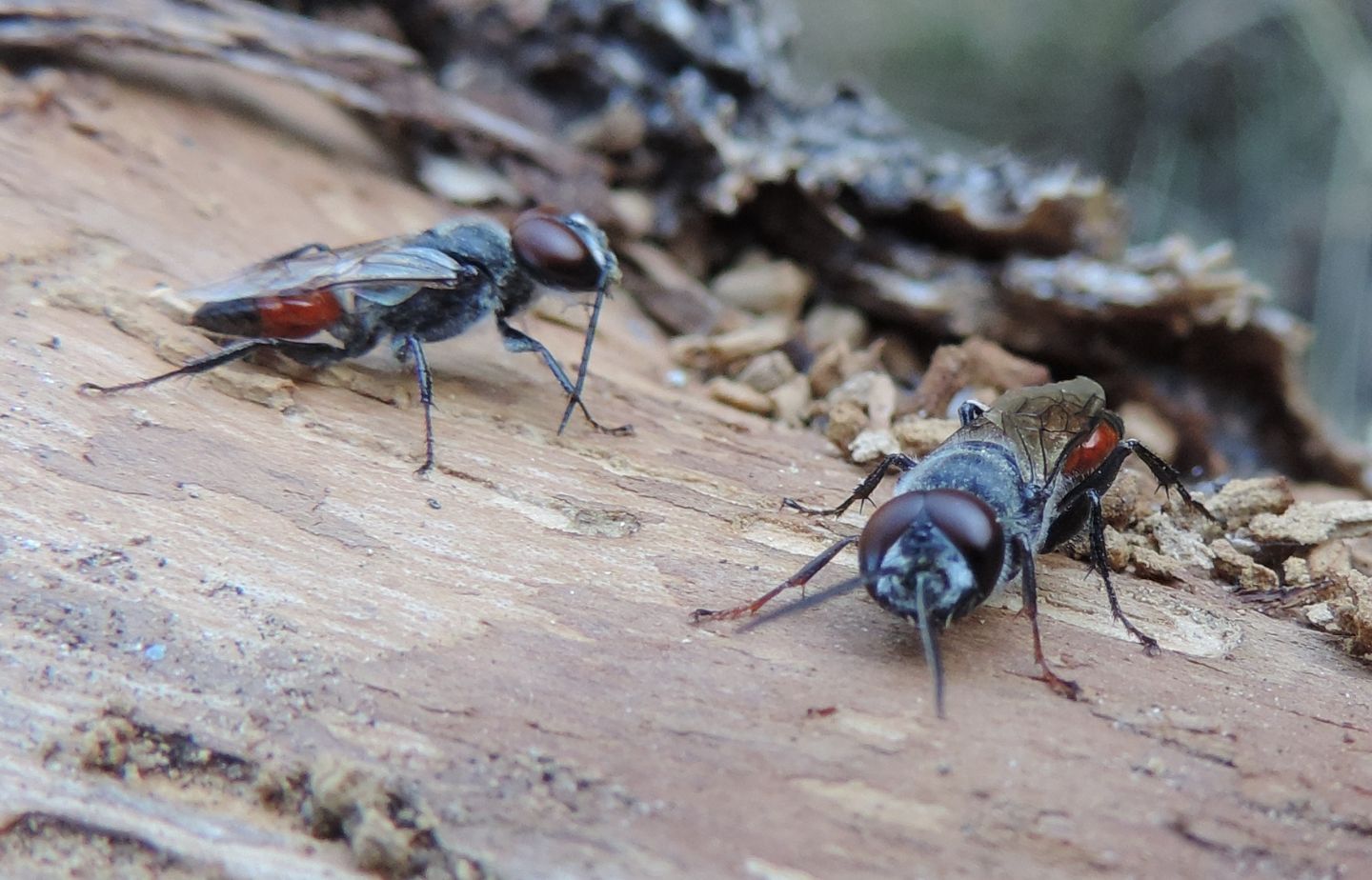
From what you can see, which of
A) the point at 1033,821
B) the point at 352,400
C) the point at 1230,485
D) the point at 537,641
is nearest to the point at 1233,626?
the point at 1230,485

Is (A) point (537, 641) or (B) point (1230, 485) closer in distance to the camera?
(A) point (537, 641)

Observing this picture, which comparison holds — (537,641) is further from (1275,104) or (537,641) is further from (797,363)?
(1275,104)

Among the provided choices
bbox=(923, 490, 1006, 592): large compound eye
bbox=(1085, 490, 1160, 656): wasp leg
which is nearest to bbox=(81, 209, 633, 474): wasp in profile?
bbox=(923, 490, 1006, 592): large compound eye

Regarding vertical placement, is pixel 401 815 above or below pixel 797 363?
below

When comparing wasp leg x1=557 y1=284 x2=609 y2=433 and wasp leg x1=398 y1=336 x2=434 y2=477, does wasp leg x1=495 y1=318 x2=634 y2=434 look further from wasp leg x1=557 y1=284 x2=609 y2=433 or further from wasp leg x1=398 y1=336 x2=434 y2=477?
wasp leg x1=398 y1=336 x2=434 y2=477

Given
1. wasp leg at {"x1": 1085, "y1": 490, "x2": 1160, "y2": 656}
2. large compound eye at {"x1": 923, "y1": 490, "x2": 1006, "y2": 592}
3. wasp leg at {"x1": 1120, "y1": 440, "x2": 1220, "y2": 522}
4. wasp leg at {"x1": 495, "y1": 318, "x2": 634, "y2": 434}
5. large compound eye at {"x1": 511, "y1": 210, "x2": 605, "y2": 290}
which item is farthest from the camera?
large compound eye at {"x1": 511, "y1": 210, "x2": 605, "y2": 290}

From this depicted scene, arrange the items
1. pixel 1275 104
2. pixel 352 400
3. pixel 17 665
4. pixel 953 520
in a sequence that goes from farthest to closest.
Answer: pixel 1275 104 < pixel 352 400 < pixel 953 520 < pixel 17 665
